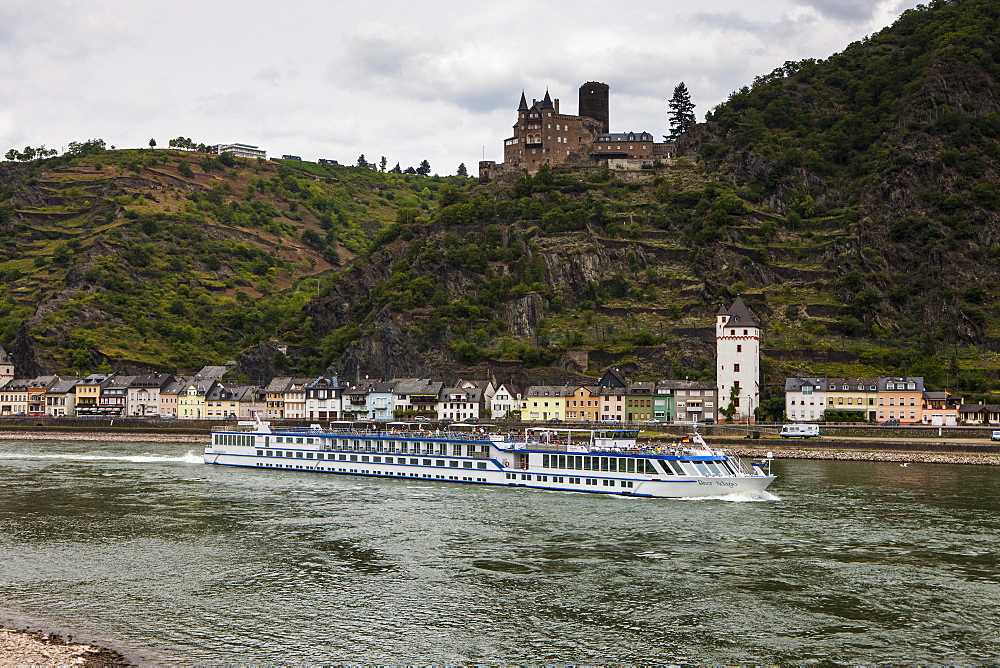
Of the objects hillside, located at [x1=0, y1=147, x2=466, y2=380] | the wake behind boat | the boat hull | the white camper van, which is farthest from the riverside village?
the boat hull

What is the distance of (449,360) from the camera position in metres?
112

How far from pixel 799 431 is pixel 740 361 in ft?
50.0

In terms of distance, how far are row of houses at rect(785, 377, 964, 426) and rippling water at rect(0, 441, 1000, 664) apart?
3483 cm

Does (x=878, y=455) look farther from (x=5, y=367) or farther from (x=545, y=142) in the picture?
(x=5, y=367)

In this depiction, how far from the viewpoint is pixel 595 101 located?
150500mm

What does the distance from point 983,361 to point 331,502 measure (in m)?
72.7

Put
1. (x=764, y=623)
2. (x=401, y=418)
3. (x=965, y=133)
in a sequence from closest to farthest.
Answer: (x=764, y=623)
(x=401, y=418)
(x=965, y=133)

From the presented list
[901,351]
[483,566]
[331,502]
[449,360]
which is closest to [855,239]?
[901,351]

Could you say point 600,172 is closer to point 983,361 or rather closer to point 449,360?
point 449,360

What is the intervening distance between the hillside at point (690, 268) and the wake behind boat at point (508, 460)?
131 feet

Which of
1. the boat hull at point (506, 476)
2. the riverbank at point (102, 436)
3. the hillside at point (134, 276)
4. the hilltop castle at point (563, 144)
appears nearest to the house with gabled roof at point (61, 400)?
the hillside at point (134, 276)

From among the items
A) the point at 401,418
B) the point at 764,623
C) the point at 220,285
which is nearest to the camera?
the point at 764,623

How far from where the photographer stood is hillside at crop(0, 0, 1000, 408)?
106 metres

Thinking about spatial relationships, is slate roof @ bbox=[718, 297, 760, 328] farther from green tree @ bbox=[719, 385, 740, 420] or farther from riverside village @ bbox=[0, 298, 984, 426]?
green tree @ bbox=[719, 385, 740, 420]
